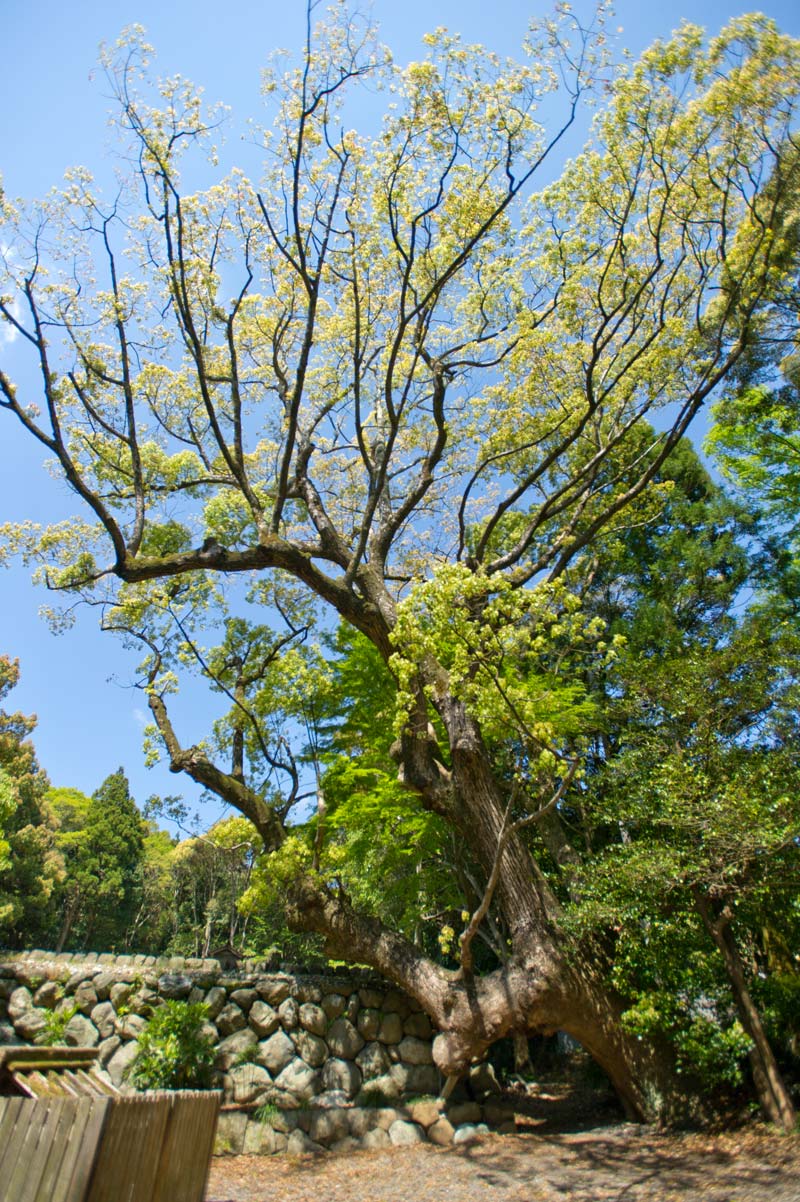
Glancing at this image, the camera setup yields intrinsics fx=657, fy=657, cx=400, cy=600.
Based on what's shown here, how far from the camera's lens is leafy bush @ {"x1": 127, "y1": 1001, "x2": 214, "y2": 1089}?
669 centimetres

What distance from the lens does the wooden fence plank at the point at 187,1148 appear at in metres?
2.71

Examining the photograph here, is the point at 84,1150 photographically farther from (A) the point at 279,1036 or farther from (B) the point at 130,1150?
(A) the point at 279,1036

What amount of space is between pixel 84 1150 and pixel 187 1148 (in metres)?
0.59

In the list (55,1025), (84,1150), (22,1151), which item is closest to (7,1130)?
(22,1151)

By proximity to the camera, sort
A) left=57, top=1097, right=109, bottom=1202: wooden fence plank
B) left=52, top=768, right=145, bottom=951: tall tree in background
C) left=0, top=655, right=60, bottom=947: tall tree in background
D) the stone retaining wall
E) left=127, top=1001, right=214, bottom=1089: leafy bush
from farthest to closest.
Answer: left=52, top=768, right=145, bottom=951: tall tree in background < left=0, top=655, right=60, bottom=947: tall tree in background < the stone retaining wall < left=127, top=1001, right=214, bottom=1089: leafy bush < left=57, top=1097, right=109, bottom=1202: wooden fence plank

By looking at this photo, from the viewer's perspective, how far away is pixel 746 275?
9.41 metres

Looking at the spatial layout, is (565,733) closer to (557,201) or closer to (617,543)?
(617,543)

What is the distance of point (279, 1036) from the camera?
25.1 ft

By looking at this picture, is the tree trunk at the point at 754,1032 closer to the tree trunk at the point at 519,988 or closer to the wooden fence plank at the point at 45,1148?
the tree trunk at the point at 519,988

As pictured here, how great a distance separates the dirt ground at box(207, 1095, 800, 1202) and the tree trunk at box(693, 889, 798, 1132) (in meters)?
0.27

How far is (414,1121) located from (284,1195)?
2.10 meters

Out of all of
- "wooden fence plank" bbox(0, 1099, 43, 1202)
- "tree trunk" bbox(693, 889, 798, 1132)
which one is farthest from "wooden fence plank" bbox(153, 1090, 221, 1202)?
"tree trunk" bbox(693, 889, 798, 1132)

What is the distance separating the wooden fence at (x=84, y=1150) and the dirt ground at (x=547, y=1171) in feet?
11.0

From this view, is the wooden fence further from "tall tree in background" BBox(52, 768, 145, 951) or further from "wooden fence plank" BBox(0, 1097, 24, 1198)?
"tall tree in background" BBox(52, 768, 145, 951)
